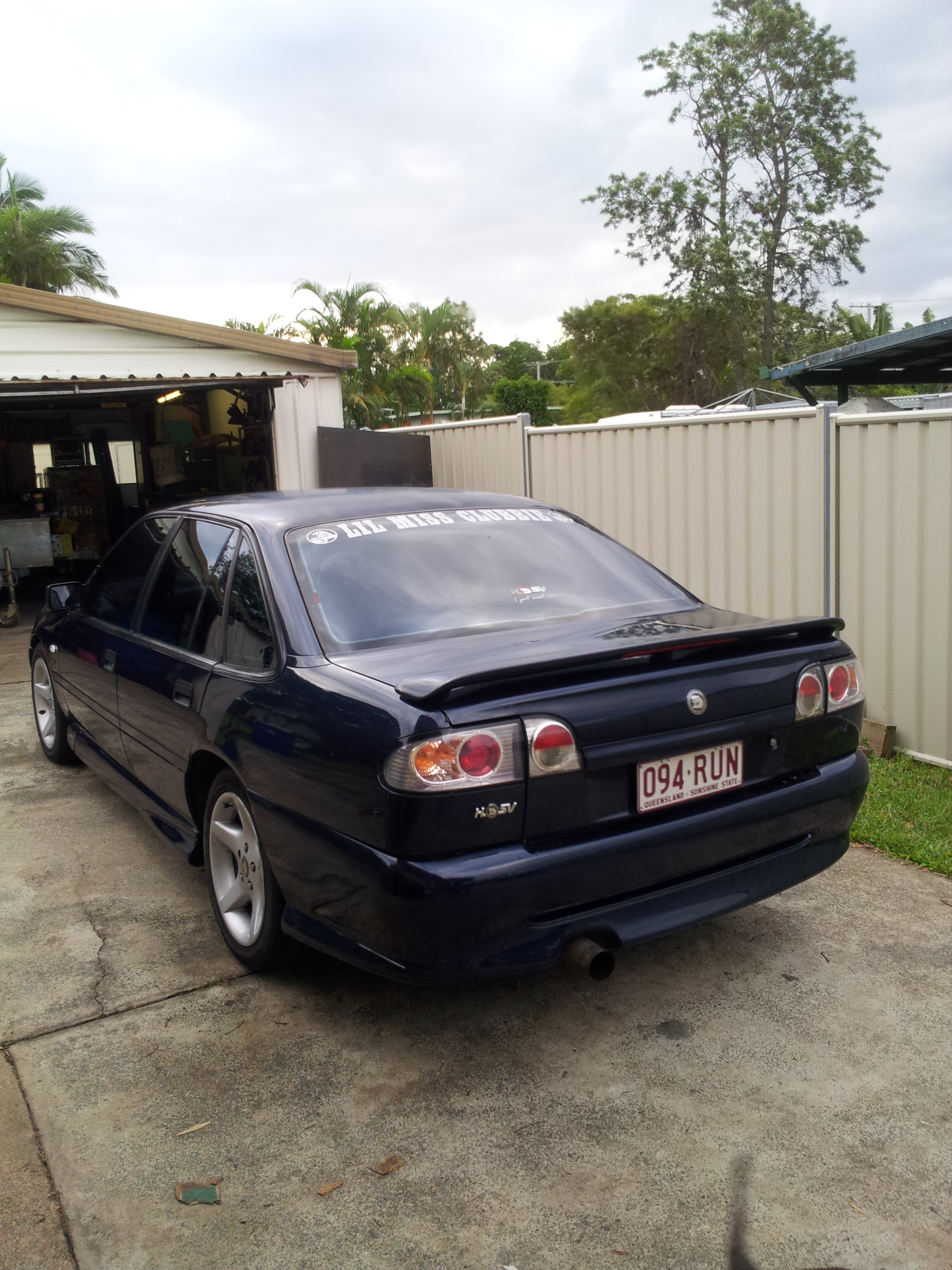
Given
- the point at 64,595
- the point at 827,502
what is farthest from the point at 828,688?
the point at 64,595

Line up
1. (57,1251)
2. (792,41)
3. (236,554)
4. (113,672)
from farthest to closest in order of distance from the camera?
(792,41)
(113,672)
(236,554)
(57,1251)

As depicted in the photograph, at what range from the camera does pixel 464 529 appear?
3.74m

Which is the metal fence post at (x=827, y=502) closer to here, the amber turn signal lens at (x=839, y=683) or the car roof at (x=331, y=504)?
the car roof at (x=331, y=504)

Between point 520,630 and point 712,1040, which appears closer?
point 712,1040

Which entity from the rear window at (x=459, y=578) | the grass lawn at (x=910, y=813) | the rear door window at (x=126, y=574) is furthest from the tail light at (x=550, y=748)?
the rear door window at (x=126, y=574)

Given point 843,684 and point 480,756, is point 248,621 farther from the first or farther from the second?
point 843,684

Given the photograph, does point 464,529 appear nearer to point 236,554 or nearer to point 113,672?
point 236,554

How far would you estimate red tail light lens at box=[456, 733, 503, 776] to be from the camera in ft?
8.38

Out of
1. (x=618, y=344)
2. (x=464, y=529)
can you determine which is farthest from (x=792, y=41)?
(x=464, y=529)

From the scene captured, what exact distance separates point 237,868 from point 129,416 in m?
15.3

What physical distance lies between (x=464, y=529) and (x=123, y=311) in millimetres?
9116

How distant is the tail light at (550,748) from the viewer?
261cm

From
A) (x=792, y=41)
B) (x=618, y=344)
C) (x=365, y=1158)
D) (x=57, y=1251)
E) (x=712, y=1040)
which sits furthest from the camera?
(x=618, y=344)

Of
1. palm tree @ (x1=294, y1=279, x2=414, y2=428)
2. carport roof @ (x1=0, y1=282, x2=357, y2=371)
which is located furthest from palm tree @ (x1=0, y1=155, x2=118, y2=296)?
carport roof @ (x1=0, y1=282, x2=357, y2=371)
